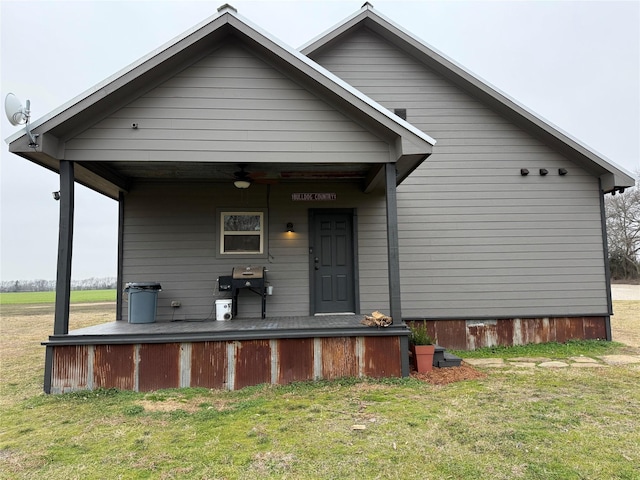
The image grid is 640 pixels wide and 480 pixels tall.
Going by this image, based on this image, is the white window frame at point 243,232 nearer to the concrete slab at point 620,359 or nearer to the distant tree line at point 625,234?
the concrete slab at point 620,359

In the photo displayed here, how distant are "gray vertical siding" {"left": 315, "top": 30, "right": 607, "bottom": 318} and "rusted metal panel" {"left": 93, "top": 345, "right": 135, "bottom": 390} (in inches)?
171

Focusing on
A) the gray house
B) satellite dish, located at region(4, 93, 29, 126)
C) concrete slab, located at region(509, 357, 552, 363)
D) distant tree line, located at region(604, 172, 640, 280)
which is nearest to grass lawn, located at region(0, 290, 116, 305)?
the gray house

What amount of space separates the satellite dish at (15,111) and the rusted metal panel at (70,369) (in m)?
2.52

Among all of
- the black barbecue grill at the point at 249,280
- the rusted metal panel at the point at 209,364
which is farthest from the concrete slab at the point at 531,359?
the rusted metal panel at the point at 209,364

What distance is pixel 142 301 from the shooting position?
233 inches

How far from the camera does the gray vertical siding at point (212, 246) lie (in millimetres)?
6602

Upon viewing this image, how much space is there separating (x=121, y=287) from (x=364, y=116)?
486 cm

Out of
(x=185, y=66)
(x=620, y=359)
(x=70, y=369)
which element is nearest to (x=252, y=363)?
(x=70, y=369)

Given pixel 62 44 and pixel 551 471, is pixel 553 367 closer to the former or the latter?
pixel 551 471

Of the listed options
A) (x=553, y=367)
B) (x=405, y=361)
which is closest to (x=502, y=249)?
(x=553, y=367)

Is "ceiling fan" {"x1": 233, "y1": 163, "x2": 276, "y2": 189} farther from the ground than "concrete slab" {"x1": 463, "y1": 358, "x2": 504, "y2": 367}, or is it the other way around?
"ceiling fan" {"x1": 233, "y1": 163, "x2": 276, "y2": 189}

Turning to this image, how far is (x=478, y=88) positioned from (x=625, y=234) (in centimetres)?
2980

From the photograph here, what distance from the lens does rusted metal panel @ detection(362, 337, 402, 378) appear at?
4781mm

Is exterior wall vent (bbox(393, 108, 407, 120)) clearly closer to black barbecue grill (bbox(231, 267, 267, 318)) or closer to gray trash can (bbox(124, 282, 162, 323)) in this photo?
black barbecue grill (bbox(231, 267, 267, 318))
